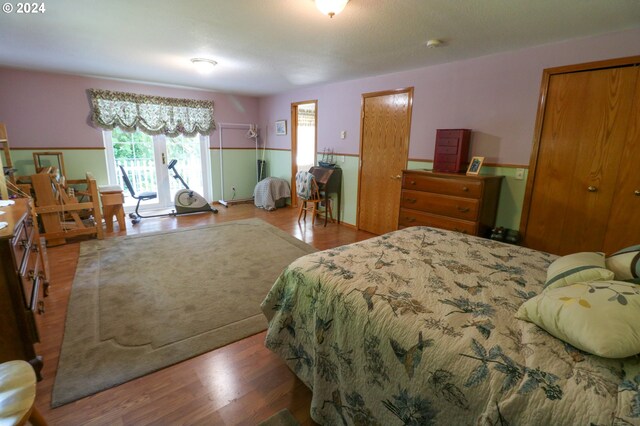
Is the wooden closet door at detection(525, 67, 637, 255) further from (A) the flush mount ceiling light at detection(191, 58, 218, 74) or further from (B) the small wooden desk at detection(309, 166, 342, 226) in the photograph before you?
(A) the flush mount ceiling light at detection(191, 58, 218, 74)

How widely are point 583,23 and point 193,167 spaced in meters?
6.08

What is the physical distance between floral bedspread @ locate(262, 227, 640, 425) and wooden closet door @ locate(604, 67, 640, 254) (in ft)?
4.28

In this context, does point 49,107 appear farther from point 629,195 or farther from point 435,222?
point 629,195

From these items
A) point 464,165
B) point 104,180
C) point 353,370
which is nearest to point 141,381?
point 353,370

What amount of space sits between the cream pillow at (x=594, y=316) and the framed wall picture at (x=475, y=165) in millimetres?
2186

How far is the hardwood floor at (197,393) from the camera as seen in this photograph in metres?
1.50

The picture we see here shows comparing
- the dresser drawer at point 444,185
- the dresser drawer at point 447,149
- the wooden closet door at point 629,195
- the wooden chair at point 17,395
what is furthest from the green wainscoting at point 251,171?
the wooden chair at point 17,395

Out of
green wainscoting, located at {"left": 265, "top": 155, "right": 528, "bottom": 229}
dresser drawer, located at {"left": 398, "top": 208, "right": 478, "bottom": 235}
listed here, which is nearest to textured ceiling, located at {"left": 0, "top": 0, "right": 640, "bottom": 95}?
green wainscoting, located at {"left": 265, "top": 155, "right": 528, "bottom": 229}

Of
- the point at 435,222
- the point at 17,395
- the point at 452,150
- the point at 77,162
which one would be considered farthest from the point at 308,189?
the point at 17,395

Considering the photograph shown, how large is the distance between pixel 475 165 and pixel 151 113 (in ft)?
17.3

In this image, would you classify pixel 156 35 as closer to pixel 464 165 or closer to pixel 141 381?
pixel 141 381

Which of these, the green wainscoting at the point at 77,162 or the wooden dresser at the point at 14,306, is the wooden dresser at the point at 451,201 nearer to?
the wooden dresser at the point at 14,306

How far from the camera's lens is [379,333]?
3.88 ft

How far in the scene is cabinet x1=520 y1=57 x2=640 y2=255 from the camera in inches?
94.9
